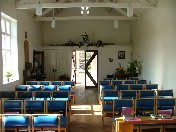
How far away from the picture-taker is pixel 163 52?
1080cm

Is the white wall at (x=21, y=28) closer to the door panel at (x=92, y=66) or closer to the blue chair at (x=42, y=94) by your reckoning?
the blue chair at (x=42, y=94)

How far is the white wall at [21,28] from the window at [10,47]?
0.82ft

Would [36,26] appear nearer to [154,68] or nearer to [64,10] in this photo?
[64,10]

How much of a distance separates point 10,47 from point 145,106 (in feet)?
22.0

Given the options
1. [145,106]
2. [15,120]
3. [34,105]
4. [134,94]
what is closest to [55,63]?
[134,94]

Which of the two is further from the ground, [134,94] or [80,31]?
[80,31]

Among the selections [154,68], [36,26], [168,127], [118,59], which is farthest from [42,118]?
[118,59]

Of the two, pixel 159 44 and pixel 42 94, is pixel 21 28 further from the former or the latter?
pixel 159 44

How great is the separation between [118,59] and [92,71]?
191 centimetres

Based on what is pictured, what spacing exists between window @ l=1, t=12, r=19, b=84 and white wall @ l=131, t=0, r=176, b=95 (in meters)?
6.03

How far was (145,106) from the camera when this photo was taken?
7078mm

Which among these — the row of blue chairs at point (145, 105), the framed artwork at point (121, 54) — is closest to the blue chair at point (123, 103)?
the row of blue chairs at point (145, 105)

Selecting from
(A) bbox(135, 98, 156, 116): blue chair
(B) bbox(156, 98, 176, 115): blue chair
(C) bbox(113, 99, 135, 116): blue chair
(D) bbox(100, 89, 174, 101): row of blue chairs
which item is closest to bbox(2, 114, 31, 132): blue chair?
(C) bbox(113, 99, 135, 116): blue chair

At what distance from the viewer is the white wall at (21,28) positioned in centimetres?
1018
